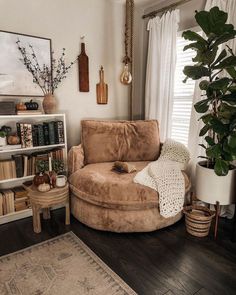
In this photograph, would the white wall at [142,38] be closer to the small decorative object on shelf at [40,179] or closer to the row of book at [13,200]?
the small decorative object on shelf at [40,179]

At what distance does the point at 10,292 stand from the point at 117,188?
3.54ft

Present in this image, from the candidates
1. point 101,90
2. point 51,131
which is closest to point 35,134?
point 51,131

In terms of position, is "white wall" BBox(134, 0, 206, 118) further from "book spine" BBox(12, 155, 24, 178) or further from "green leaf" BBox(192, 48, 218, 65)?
"book spine" BBox(12, 155, 24, 178)

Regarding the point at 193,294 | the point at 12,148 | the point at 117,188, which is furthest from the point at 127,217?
the point at 12,148

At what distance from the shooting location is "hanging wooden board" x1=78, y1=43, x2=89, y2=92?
2.83 metres

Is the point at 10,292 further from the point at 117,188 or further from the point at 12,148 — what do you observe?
the point at 12,148

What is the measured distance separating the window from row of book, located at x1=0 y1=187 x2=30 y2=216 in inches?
79.0

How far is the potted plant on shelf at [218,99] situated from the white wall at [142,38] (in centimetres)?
104

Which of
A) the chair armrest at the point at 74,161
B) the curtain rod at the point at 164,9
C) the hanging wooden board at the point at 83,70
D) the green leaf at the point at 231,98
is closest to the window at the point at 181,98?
the curtain rod at the point at 164,9

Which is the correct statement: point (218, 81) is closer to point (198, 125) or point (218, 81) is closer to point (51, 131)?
point (198, 125)

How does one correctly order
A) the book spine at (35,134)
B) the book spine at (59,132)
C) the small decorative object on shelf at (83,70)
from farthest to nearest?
the small decorative object on shelf at (83,70), the book spine at (59,132), the book spine at (35,134)

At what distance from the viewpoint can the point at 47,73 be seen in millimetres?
2598

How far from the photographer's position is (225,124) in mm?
1839

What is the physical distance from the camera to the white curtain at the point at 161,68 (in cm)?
284
